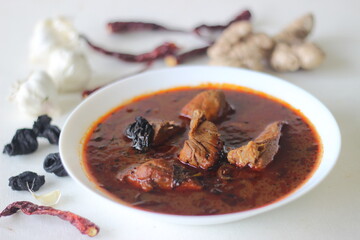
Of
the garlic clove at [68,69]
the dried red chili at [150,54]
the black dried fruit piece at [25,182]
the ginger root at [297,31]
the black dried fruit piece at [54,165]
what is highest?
the ginger root at [297,31]

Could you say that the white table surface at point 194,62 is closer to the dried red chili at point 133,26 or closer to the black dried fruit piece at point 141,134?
the dried red chili at point 133,26

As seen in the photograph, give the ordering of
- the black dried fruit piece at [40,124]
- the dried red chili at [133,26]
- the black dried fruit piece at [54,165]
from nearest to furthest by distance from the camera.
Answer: the black dried fruit piece at [54,165] < the black dried fruit piece at [40,124] < the dried red chili at [133,26]

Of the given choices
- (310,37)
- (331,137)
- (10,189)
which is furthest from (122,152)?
(310,37)

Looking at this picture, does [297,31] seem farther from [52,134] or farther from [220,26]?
[52,134]

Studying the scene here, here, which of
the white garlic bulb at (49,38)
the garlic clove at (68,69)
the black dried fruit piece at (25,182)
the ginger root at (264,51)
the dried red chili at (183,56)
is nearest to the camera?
the black dried fruit piece at (25,182)

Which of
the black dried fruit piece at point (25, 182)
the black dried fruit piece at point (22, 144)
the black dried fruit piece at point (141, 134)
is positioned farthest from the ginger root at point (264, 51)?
the black dried fruit piece at point (25, 182)

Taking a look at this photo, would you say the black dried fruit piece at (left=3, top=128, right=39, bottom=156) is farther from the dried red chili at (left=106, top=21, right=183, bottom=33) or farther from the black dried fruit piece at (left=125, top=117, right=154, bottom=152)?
the dried red chili at (left=106, top=21, right=183, bottom=33)
